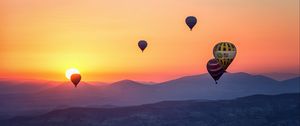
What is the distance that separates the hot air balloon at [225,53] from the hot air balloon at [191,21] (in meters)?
11.7

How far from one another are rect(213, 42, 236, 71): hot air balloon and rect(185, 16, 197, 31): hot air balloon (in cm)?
1175

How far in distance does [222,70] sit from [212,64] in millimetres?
5218

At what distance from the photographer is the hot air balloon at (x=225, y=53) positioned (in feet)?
494

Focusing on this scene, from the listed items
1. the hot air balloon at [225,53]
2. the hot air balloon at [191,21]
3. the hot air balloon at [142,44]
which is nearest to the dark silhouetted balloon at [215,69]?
the hot air balloon at [225,53]

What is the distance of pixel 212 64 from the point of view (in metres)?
164

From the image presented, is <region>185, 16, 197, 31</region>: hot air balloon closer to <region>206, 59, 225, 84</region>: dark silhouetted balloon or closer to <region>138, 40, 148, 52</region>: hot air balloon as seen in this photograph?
<region>206, 59, 225, 84</region>: dark silhouetted balloon

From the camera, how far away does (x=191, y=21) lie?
162 metres

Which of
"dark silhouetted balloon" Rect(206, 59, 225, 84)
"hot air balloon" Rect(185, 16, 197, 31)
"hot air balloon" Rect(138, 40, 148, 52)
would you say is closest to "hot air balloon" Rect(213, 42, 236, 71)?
"dark silhouetted balloon" Rect(206, 59, 225, 84)

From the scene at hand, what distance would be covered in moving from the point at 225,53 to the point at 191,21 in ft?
55.5

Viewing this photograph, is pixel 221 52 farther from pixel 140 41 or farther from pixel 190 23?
pixel 140 41

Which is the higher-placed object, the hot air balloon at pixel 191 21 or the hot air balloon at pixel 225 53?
the hot air balloon at pixel 191 21

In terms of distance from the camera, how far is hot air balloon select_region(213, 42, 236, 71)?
494ft

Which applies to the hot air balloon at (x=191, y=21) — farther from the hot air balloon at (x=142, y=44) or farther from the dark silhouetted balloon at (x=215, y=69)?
the hot air balloon at (x=142, y=44)

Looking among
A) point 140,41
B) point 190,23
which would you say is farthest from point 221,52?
point 140,41
